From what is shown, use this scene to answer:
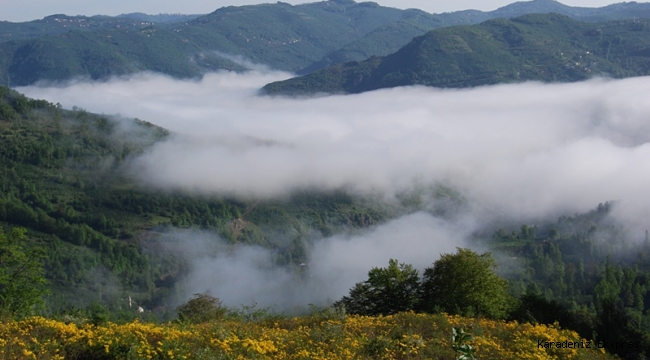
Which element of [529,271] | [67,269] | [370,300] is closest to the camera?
[370,300]

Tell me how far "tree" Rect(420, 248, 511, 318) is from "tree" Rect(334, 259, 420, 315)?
102 centimetres

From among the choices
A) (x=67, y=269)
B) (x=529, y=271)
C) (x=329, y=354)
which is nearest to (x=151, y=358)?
(x=329, y=354)

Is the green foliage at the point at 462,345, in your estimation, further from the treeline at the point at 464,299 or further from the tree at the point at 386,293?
the tree at the point at 386,293

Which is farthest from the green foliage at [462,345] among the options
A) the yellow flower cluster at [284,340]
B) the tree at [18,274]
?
the tree at [18,274]

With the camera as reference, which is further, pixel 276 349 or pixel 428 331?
pixel 428 331

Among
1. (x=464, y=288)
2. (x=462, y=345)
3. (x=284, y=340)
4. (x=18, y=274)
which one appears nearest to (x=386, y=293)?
(x=464, y=288)

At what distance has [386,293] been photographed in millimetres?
43750

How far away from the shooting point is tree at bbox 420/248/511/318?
1572 inches

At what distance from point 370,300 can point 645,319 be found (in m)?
93.1

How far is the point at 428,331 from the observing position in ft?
96.4

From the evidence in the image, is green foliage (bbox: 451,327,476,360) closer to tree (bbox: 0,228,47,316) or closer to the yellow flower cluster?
the yellow flower cluster

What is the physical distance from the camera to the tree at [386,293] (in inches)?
1688

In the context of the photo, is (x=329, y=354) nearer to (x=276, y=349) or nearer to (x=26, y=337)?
(x=276, y=349)

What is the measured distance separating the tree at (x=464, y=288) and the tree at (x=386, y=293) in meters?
1.02
